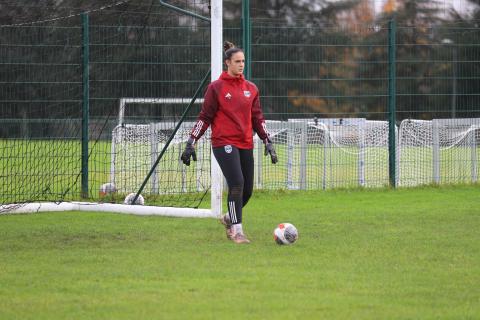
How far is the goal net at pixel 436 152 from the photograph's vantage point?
1922 cm

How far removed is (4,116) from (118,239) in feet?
23.4

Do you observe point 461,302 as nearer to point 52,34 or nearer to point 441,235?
point 441,235

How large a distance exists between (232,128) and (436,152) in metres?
8.98

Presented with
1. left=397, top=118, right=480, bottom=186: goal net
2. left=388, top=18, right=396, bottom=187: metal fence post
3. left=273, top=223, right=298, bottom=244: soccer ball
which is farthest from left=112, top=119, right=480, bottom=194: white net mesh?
left=273, top=223, right=298, bottom=244: soccer ball

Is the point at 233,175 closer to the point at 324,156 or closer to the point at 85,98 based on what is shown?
the point at 85,98

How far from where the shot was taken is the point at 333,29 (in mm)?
19203

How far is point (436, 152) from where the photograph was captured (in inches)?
757

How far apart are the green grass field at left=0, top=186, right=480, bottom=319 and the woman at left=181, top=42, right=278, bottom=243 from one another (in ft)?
1.47

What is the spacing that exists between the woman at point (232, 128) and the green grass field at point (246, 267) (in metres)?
0.45

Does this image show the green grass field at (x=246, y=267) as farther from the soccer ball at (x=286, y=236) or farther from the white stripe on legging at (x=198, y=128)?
the white stripe on legging at (x=198, y=128)

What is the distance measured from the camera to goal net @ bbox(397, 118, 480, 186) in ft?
63.1

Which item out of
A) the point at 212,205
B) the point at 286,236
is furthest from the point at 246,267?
the point at 212,205

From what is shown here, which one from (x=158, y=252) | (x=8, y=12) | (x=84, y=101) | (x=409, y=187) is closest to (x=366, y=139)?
(x=409, y=187)

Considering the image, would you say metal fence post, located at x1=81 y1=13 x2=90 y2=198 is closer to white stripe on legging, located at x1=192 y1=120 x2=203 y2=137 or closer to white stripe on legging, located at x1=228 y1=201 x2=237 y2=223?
white stripe on legging, located at x1=192 y1=120 x2=203 y2=137
